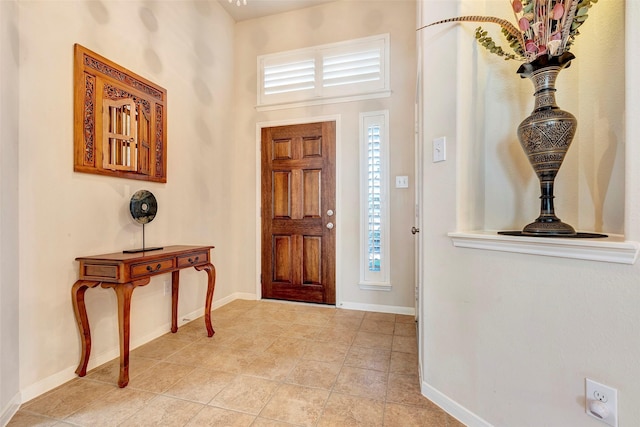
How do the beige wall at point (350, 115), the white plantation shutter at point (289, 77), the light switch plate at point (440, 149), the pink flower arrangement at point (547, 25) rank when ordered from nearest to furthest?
the pink flower arrangement at point (547, 25) → the light switch plate at point (440, 149) → the beige wall at point (350, 115) → the white plantation shutter at point (289, 77)

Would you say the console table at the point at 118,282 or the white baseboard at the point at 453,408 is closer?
the white baseboard at the point at 453,408

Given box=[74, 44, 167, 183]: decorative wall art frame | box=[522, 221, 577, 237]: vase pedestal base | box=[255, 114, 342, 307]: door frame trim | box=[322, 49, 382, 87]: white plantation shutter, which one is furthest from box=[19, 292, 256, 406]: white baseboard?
box=[322, 49, 382, 87]: white plantation shutter

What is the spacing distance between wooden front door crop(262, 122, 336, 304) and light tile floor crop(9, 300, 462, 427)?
702 mm

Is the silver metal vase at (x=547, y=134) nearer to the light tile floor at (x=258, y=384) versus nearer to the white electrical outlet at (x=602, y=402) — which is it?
the white electrical outlet at (x=602, y=402)

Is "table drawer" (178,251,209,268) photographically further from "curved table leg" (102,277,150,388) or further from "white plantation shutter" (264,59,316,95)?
"white plantation shutter" (264,59,316,95)

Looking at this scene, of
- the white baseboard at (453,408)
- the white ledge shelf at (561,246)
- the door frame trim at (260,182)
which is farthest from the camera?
the door frame trim at (260,182)

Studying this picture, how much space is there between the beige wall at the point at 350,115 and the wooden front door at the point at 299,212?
0.12m

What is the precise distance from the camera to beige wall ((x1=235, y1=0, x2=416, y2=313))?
9.70 ft

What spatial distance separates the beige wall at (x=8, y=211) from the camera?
144cm

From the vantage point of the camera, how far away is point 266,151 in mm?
3414

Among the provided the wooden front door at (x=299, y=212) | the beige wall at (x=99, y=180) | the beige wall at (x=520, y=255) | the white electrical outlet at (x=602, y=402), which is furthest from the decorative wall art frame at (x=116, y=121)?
the white electrical outlet at (x=602, y=402)

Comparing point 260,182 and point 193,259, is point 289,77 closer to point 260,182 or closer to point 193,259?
point 260,182

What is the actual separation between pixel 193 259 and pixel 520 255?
2.16m

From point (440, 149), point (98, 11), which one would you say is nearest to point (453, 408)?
point (440, 149)
